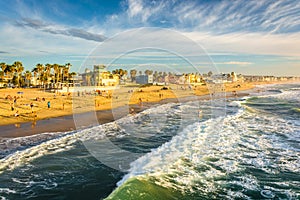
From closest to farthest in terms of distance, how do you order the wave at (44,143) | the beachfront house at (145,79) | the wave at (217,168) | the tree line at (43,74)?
the wave at (217,168), the wave at (44,143), the tree line at (43,74), the beachfront house at (145,79)

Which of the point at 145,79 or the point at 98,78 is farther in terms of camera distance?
the point at 145,79

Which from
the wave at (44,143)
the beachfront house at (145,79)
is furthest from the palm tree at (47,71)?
the wave at (44,143)

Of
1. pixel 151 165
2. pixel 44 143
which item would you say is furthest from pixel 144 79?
pixel 151 165

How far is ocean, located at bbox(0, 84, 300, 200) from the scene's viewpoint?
7.18 meters

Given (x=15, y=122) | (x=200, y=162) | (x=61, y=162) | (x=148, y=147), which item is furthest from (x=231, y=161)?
(x=15, y=122)

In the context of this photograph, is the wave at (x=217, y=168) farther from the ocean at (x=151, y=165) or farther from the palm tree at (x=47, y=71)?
the palm tree at (x=47, y=71)

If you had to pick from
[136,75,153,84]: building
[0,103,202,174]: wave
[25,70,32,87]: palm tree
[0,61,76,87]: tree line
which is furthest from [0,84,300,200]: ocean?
[136,75,153,84]: building

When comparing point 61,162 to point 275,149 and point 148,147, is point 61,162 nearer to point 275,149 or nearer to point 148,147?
point 148,147

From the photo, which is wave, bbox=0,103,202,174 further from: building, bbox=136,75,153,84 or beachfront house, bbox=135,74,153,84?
building, bbox=136,75,153,84

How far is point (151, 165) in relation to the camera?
30.5 feet

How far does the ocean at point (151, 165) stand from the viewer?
7.18 meters

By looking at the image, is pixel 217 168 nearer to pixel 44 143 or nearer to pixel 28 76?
pixel 44 143

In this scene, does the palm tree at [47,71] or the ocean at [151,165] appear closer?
the ocean at [151,165]

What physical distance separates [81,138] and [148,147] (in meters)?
4.77
